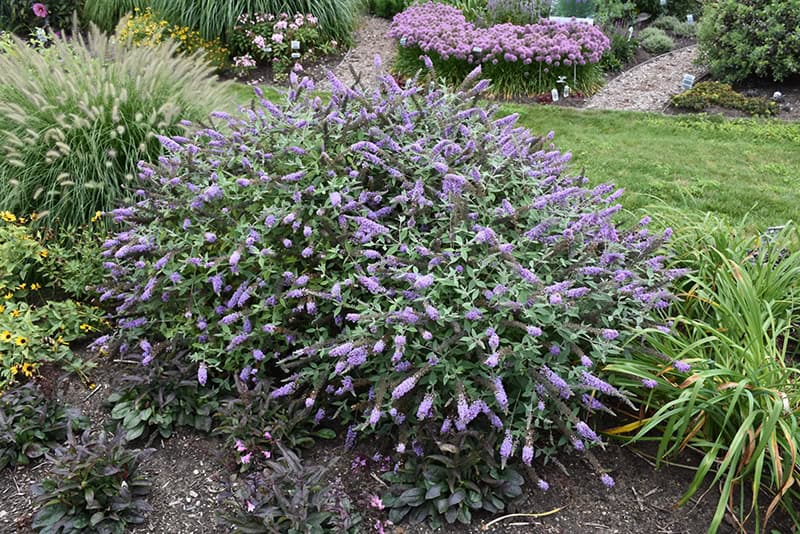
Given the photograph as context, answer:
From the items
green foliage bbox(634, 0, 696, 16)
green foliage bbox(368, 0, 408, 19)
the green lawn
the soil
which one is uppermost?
green foliage bbox(368, 0, 408, 19)

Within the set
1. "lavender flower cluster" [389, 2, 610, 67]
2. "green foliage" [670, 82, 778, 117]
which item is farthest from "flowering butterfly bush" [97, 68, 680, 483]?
"green foliage" [670, 82, 778, 117]

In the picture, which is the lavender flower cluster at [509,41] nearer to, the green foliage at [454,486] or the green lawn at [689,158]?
the green lawn at [689,158]

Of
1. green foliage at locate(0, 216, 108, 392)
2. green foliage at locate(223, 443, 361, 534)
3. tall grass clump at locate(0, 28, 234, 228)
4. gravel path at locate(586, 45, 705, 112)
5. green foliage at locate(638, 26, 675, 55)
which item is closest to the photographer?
green foliage at locate(223, 443, 361, 534)

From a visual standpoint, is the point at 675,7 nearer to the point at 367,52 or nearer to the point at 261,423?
the point at 367,52

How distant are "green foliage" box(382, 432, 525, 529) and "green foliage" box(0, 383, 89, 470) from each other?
4.92ft

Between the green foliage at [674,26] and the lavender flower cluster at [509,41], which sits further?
the green foliage at [674,26]

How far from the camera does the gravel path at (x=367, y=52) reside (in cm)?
919

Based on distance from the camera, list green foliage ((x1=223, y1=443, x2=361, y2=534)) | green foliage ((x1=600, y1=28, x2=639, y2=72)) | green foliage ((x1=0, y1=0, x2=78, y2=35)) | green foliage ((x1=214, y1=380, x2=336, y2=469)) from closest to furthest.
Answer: green foliage ((x1=223, y1=443, x2=361, y2=534)) < green foliage ((x1=214, y1=380, x2=336, y2=469)) < green foliage ((x1=600, y1=28, x2=639, y2=72)) < green foliage ((x1=0, y1=0, x2=78, y2=35))

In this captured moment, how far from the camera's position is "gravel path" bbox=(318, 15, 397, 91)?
9.19 metres

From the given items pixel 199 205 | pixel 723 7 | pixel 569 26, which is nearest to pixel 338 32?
pixel 569 26

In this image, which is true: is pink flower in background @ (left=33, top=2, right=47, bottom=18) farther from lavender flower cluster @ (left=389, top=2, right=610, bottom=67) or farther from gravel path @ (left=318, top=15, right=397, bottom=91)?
lavender flower cluster @ (left=389, top=2, right=610, bottom=67)

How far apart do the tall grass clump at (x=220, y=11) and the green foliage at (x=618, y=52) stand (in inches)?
147

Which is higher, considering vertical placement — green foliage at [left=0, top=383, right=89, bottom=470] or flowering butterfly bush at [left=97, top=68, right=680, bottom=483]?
flowering butterfly bush at [left=97, top=68, right=680, bottom=483]

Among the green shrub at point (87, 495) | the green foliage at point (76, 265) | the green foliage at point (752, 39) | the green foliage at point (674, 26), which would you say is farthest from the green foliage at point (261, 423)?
the green foliage at point (674, 26)
